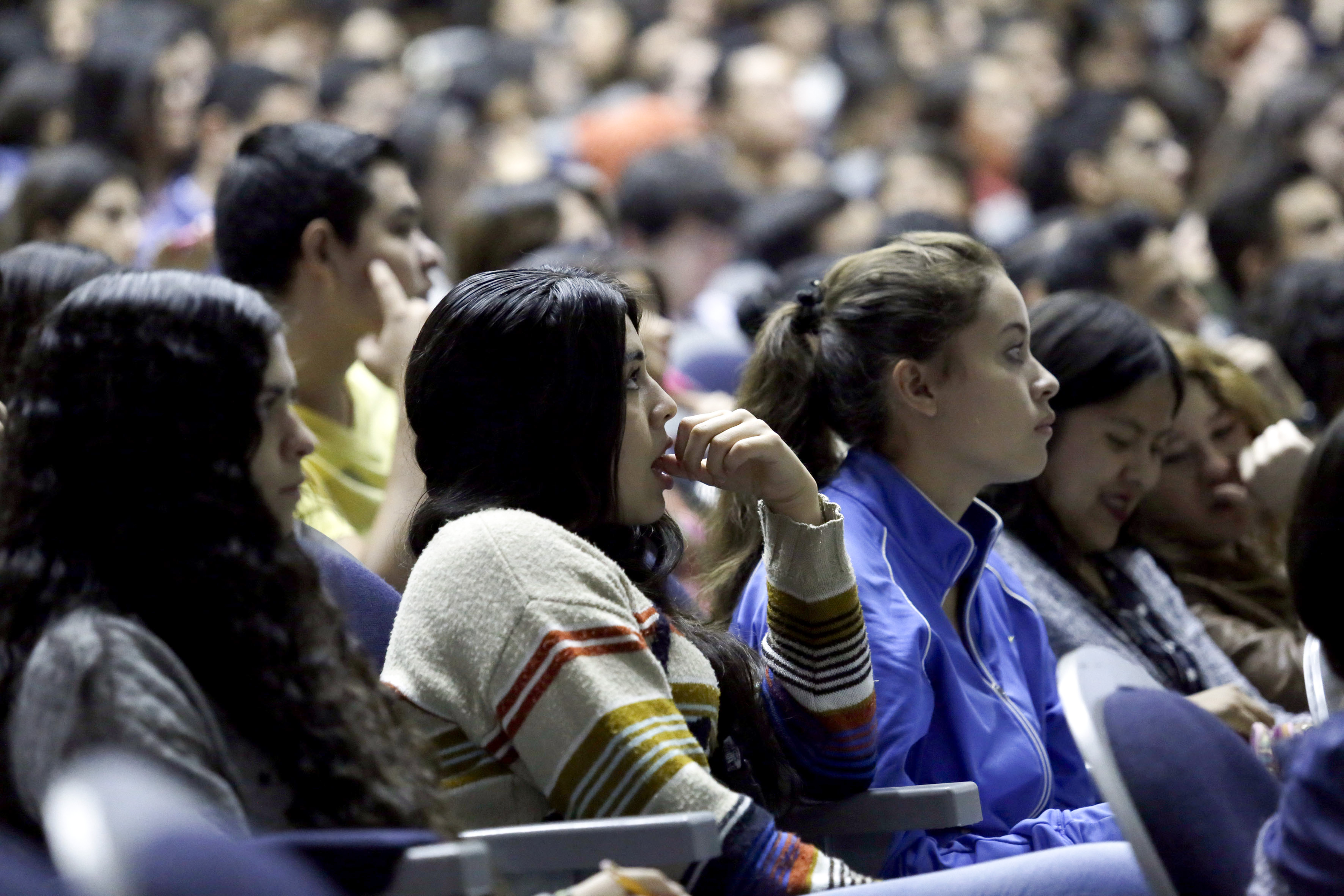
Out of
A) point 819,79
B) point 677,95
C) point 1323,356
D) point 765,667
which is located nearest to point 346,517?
point 765,667

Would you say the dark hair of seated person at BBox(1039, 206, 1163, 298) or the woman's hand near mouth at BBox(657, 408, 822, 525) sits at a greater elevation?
the woman's hand near mouth at BBox(657, 408, 822, 525)

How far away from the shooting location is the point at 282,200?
9.64 ft

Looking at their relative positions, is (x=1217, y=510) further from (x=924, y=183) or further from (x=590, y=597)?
(x=924, y=183)

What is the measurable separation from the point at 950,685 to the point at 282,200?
1.53 m

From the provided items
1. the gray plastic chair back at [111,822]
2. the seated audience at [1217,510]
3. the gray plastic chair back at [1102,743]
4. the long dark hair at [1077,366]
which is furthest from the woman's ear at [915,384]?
the gray plastic chair back at [111,822]

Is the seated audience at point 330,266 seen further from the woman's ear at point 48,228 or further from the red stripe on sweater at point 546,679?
the red stripe on sweater at point 546,679

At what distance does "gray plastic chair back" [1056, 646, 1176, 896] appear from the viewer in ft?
4.68

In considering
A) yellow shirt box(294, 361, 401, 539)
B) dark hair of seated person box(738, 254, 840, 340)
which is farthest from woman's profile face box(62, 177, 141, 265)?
dark hair of seated person box(738, 254, 840, 340)

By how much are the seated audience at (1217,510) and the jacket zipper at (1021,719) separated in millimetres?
773

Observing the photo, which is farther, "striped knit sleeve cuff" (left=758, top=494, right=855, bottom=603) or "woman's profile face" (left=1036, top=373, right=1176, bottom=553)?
"woman's profile face" (left=1036, top=373, right=1176, bottom=553)

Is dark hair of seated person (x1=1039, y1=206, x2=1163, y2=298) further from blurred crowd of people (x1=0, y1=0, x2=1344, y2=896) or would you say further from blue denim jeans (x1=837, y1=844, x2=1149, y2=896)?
blue denim jeans (x1=837, y1=844, x2=1149, y2=896)

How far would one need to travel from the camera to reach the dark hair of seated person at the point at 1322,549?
1504mm

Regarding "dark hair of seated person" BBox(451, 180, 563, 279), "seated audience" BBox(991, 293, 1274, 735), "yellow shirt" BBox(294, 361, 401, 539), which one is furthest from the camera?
"dark hair of seated person" BBox(451, 180, 563, 279)

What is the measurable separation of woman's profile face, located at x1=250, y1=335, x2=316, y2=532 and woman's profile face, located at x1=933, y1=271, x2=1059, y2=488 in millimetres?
1001
